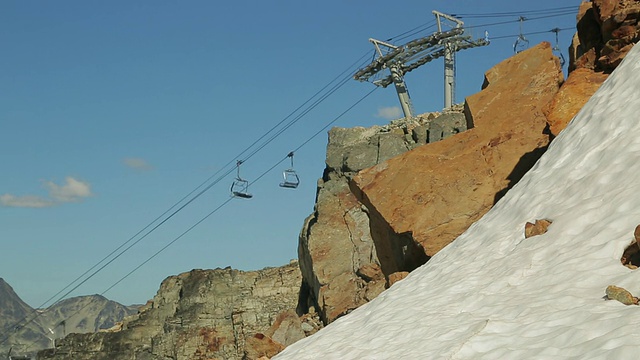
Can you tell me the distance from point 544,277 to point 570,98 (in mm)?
8293

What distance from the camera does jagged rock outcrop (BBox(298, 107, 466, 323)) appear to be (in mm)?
33531

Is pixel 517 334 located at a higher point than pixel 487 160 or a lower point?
lower

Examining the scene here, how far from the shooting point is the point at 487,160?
2102 centimetres

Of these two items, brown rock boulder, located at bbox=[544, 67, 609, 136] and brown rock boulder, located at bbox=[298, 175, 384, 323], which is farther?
brown rock boulder, located at bbox=[298, 175, 384, 323]

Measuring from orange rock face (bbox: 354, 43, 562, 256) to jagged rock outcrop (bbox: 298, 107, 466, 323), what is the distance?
731 centimetres

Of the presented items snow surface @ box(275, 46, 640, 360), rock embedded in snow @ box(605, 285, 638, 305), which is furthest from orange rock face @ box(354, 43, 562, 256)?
rock embedded in snow @ box(605, 285, 638, 305)

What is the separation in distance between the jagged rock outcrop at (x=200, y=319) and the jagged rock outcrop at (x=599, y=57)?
42.5m

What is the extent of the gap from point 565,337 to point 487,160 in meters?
11.2

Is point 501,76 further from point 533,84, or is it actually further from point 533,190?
point 533,190

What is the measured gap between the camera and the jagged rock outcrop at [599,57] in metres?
19.5

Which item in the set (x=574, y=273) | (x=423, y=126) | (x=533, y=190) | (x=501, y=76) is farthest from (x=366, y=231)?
(x=574, y=273)

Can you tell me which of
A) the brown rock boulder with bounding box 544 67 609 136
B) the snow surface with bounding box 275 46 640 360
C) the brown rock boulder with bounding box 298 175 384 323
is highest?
the brown rock boulder with bounding box 298 175 384 323

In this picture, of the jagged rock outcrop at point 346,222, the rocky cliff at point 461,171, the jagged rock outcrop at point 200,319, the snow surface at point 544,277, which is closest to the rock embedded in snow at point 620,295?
the snow surface at point 544,277

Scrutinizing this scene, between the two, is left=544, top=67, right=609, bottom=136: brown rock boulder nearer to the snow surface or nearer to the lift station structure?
the snow surface
